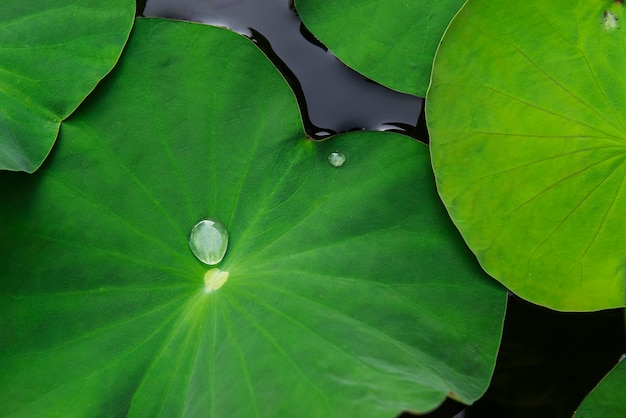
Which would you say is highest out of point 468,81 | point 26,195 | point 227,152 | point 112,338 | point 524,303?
point 26,195

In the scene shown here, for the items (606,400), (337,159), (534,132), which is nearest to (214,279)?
(337,159)

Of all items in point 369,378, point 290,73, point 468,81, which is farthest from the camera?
point 290,73

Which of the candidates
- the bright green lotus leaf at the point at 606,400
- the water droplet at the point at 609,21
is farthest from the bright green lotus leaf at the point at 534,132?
the bright green lotus leaf at the point at 606,400

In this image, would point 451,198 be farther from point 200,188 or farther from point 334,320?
point 200,188

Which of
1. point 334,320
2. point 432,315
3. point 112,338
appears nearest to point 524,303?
point 432,315

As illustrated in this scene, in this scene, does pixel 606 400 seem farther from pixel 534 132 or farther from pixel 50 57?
pixel 50 57
